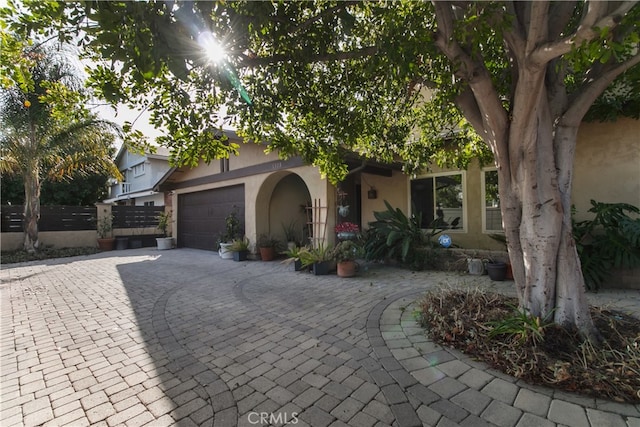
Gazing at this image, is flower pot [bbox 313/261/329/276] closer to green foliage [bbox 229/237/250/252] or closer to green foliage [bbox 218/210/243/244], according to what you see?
green foliage [bbox 229/237/250/252]

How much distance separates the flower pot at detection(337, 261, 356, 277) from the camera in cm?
638

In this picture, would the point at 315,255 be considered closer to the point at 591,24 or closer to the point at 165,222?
the point at 591,24

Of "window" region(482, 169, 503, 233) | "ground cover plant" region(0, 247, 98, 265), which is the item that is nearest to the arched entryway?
"window" region(482, 169, 503, 233)

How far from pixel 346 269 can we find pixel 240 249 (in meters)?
4.11

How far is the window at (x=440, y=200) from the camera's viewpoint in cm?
785

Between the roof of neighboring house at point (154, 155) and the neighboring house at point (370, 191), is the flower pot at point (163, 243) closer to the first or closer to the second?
the neighboring house at point (370, 191)

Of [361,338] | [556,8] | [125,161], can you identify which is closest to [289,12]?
[556,8]

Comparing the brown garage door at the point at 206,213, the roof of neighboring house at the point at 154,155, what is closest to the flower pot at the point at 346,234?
the brown garage door at the point at 206,213

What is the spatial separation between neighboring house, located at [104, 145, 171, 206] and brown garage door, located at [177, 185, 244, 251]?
5.06 meters

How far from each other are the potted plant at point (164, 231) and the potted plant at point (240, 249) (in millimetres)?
5564

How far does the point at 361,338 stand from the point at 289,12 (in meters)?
3.89

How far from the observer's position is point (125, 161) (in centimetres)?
2262

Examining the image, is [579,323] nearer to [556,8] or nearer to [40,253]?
[556,8]

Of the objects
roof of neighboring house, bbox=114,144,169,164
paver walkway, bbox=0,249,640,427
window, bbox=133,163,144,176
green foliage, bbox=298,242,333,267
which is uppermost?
roof of neighboring house, bbox=114,144,169,164
